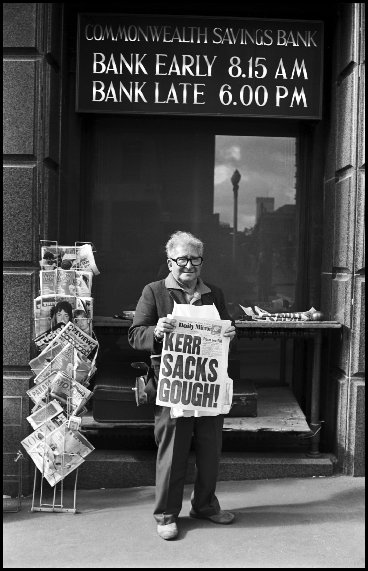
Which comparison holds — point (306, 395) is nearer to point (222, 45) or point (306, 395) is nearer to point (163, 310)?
point (163, 310)

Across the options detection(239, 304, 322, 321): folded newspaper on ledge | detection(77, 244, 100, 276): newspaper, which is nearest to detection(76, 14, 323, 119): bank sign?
detection(77, 244, 100, 276): newspaper

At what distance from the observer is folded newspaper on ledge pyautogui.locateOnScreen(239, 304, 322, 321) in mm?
5972

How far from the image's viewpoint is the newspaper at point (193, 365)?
4.54 m

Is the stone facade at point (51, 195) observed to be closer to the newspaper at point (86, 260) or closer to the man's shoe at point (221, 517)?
the newspaper at point (86, 260)

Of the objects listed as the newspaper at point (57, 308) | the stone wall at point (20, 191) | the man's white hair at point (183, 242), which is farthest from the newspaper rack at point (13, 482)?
the man's white hair at point (183, 242)

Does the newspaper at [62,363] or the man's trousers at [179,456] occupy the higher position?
the newspaper at [62,363]

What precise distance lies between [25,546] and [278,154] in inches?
165

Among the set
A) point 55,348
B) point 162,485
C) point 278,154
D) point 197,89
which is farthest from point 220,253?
point 162,485

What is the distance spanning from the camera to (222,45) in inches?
240

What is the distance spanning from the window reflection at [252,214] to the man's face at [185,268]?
5.84 ft

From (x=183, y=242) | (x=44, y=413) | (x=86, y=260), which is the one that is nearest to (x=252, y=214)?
(x=86, y=260)

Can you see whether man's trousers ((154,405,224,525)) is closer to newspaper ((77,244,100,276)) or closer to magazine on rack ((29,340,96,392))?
magazine on rack ((29,340,96,392))

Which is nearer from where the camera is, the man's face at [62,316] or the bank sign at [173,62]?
the man's face at [62,316]

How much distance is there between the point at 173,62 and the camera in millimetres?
6078
